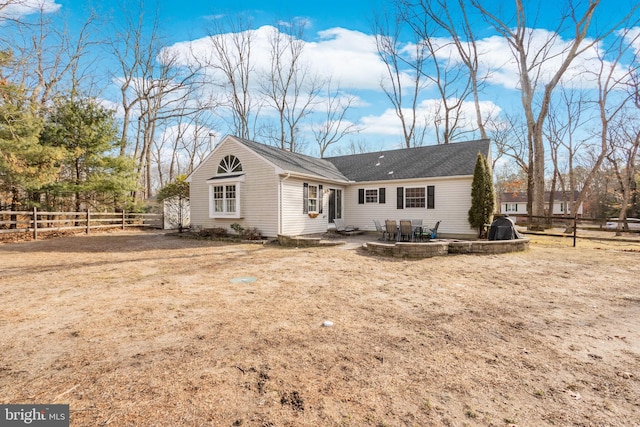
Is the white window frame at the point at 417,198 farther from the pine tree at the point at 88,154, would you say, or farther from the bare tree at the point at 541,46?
the pine tree at the point at 88,154

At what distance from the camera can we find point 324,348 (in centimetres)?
311

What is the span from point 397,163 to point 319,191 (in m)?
4.97

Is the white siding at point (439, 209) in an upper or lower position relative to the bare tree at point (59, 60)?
lower

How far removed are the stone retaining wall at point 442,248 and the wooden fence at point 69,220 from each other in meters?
14.8

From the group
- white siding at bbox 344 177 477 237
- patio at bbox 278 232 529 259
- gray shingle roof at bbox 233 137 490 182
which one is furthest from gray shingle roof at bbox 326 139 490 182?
patio at bbox 278 232 529 259

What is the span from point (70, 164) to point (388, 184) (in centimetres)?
1713

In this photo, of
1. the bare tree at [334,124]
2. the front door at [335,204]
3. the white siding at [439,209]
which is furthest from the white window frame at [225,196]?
the bare tree at [334,124]

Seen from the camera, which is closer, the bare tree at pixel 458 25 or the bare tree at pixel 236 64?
the bare tree at pixel 458 25

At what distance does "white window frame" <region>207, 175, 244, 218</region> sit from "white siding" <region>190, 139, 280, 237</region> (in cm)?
16

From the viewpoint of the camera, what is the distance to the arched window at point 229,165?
13.5 m

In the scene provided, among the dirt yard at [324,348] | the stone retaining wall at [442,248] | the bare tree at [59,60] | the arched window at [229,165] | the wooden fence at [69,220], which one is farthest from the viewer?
the bare tree at [59,60]

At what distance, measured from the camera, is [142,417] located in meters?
2.05

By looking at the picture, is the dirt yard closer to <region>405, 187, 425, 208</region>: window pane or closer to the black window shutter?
the black window shutter

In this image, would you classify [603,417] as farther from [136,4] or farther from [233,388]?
[136,4]
